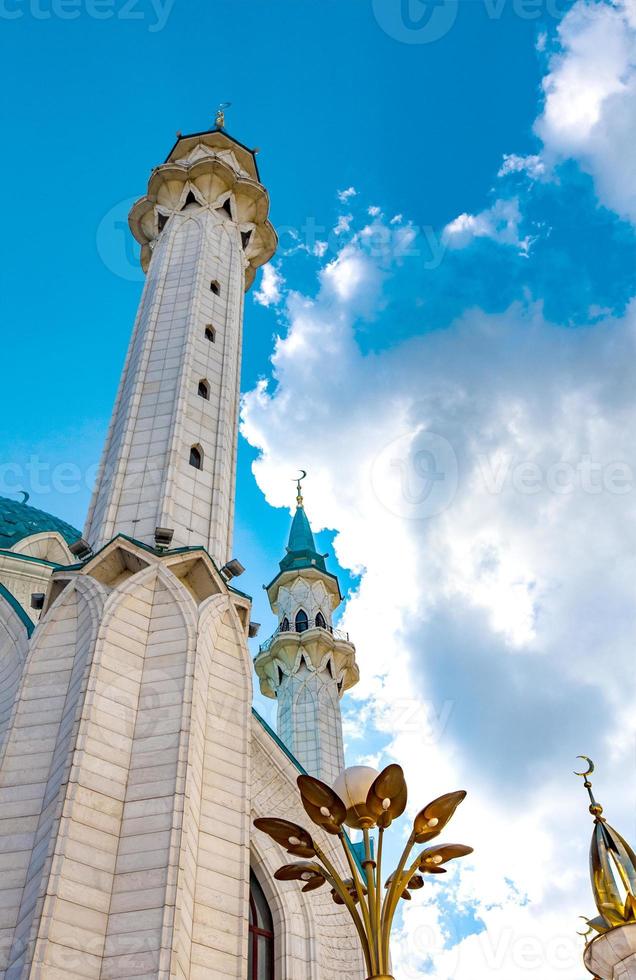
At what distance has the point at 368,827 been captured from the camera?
9961 millimetres

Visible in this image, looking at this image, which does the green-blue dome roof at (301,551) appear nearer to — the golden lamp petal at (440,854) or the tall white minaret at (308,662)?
the tall white minaret at (308,662)

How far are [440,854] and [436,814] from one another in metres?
0.60

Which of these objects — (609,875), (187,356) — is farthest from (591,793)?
(187,356)

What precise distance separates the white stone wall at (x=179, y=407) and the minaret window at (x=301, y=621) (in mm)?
15157

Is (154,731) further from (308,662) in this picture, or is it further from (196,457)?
(308,662)

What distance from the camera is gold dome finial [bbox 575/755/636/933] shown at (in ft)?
53.0

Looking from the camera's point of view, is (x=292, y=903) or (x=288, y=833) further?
(x=292, y=903)

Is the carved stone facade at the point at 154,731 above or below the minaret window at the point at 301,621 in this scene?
below

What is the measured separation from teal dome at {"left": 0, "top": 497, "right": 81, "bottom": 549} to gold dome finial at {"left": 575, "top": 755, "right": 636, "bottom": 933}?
59.1ft

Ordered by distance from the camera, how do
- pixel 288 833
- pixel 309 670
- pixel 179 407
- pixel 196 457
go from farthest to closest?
pixel 309 670 < pixel 179 407 < pixel 196 457 < pixel 288 833

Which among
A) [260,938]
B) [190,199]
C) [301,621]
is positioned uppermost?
[190,199]

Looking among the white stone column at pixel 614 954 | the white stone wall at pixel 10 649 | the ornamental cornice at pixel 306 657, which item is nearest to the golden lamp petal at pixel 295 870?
the white stone wall at pixel 10 649

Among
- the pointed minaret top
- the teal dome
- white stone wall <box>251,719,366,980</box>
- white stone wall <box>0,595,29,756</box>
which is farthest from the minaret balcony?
white stone wall <box>0,595,29,756</box>

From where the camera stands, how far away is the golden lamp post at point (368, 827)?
9328 millimetres
